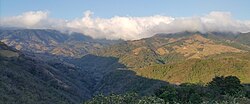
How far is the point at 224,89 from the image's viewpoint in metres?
146

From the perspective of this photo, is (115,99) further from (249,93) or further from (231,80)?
(231,80)

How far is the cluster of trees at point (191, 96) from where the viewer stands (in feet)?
250

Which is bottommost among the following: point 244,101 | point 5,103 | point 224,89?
point 5,103

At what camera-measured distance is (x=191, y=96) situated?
363ft

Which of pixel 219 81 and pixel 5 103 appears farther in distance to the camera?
pixel 5 103

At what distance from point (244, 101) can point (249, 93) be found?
45.9 m

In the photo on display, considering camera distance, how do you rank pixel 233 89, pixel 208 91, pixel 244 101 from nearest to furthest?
1. pixel 244 101
2. pixel 208 91
3. pixel 233 89

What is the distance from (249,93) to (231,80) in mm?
19008

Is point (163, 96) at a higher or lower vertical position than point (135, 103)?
lower

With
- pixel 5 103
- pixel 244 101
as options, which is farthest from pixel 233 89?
pixel 5 103

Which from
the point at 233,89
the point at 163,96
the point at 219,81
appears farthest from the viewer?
the point at 219,81

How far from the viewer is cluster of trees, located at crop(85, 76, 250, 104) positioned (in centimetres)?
7631

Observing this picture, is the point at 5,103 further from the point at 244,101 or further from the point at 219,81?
the point at 244,101

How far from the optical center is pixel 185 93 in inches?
4651
